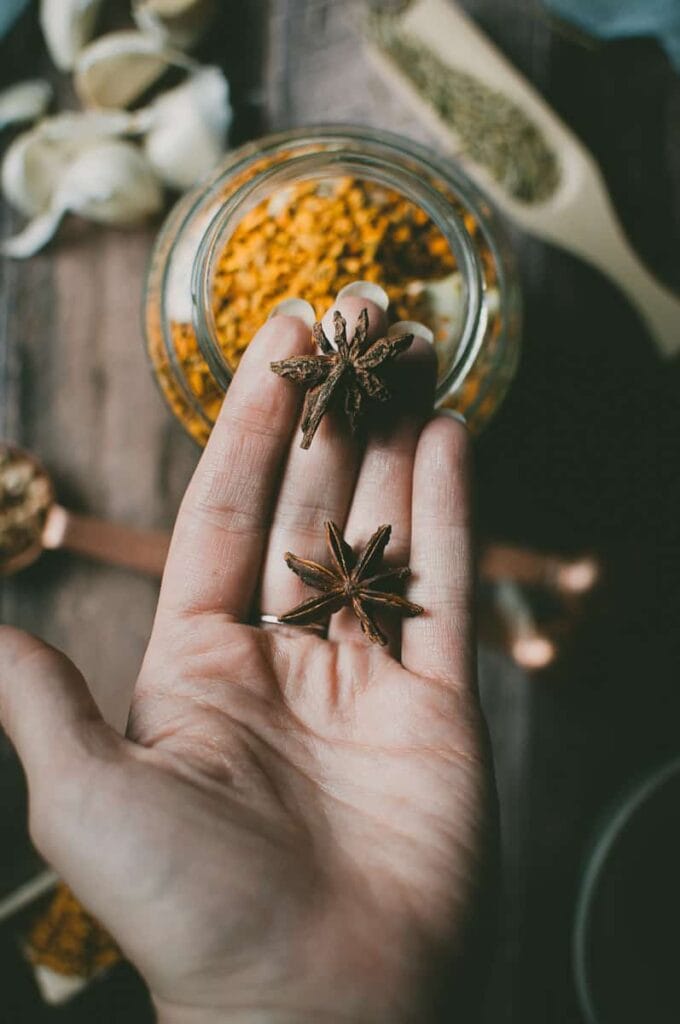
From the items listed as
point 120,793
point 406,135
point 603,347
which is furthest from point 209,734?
point 406,135

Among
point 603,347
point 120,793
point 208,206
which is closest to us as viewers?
point 120,793

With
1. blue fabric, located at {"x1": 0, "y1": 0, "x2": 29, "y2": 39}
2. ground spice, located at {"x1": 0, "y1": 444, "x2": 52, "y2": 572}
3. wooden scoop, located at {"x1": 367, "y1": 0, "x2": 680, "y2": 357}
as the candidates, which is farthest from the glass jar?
blue fabric, located at {"x1": 0, "y1": 0, "x2": 29, "y2": 39}

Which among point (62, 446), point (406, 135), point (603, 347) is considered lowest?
point (62, 446)

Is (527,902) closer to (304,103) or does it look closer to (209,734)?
(209,734)

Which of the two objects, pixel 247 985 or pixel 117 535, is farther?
pixel 117 535

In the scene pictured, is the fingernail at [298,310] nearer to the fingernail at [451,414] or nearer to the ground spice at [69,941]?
the fingernail at [451,414]

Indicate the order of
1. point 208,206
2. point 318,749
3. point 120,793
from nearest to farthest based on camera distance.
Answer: point 120,793 → point 318,749 → point 208,206

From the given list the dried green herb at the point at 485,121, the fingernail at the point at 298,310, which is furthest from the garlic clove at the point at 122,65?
the fingernail at the point at 298,310
